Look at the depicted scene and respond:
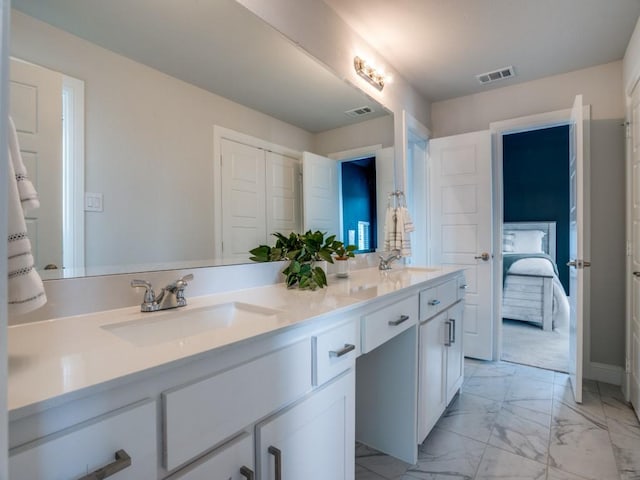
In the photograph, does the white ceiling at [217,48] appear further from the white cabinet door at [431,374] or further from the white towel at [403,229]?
the white cabinet door at [431,374]

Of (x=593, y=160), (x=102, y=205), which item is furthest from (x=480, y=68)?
(x=102, y=205)

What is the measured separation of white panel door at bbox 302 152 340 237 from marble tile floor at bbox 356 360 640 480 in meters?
1.20

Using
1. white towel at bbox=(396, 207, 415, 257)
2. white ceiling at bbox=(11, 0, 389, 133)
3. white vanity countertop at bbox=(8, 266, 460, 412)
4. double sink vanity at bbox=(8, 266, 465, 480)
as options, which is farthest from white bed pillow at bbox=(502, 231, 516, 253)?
white vanity countertop at bbox=(8, 266, 460, 412)

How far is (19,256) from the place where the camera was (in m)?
0.52

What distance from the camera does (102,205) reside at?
100 cm

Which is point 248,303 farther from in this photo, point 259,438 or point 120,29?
point 120,29

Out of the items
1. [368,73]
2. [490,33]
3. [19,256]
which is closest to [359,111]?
[368,73]

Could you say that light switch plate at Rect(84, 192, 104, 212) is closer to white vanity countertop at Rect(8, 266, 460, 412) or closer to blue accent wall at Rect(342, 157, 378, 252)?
white vanity countertop at Rect(8, 266, 460, 412)

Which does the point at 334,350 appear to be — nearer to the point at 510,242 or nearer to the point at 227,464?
the point at 227,464

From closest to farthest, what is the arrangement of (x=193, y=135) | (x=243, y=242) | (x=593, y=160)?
(x=193, y=135) → (x=243, y=242) → (x=593, y=160)

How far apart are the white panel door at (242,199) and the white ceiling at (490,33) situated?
3.41 ft

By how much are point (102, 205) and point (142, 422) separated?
2.32ft

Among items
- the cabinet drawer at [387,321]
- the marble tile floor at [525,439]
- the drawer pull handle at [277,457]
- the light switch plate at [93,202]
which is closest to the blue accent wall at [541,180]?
the marble tile floor at [525,439]

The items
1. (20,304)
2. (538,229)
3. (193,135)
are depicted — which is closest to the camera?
(20,304)
